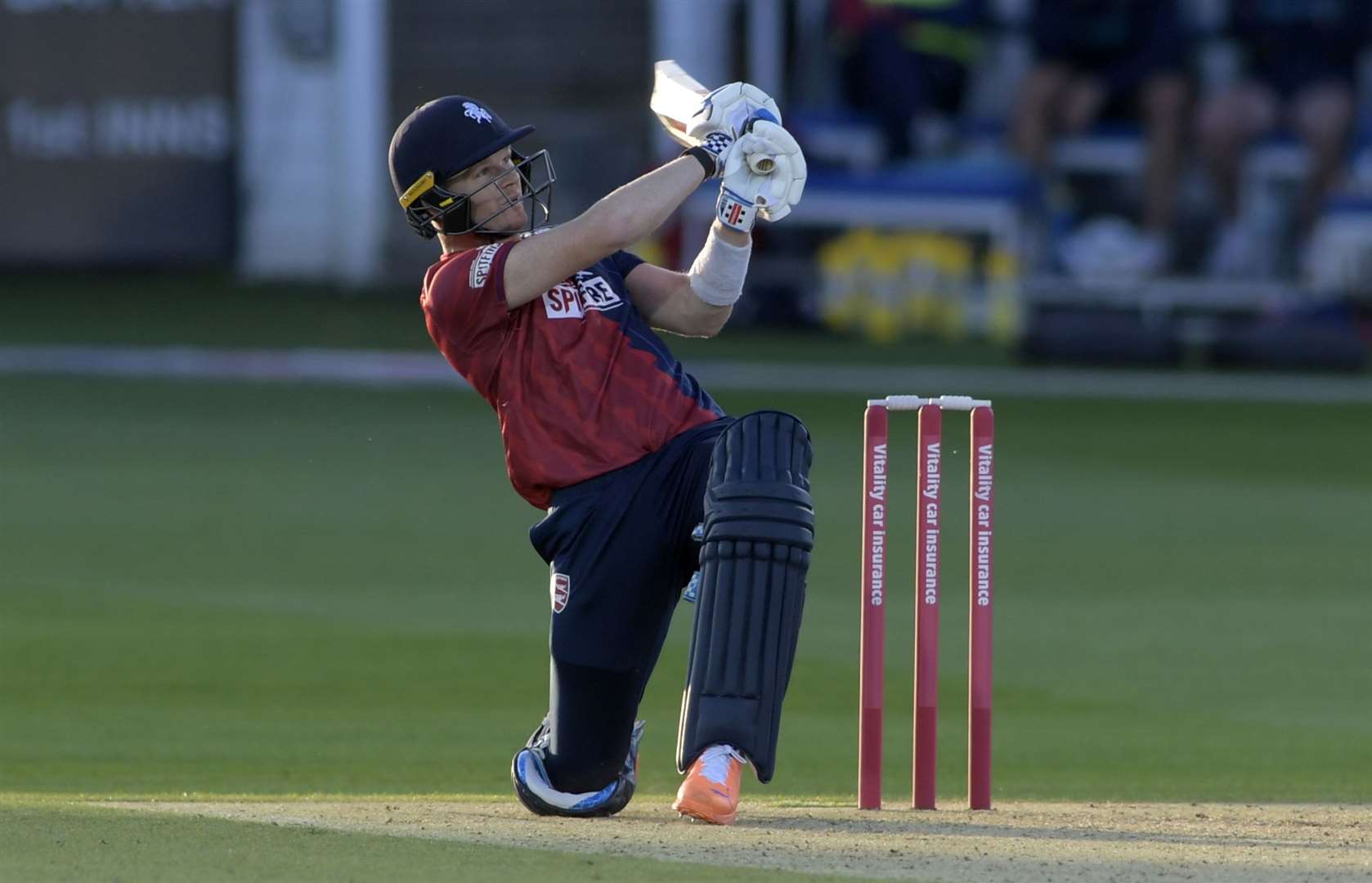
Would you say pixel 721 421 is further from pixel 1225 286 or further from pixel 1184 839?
pixel 1225 286

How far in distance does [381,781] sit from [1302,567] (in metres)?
3.89

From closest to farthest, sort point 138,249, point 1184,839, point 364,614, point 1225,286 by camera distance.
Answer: point 1184,839
point 364,614
point 1225,286
point 138,249

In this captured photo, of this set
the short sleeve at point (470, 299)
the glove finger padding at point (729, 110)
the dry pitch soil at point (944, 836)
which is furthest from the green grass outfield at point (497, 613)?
the glove finger padding at point (729, 110)

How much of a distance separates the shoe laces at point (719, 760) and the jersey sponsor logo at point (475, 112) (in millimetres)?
1269

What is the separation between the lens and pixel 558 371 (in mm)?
4207

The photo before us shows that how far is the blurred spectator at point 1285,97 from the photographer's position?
45.7ft

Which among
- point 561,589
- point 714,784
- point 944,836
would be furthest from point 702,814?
point 561,589

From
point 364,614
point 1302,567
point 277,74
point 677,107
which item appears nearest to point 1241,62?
point 277,74

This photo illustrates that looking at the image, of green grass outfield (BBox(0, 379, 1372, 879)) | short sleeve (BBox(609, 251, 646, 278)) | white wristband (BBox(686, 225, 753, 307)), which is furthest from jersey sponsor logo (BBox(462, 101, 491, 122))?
green grass outfield (BBox(0, 379, 1372, 879))

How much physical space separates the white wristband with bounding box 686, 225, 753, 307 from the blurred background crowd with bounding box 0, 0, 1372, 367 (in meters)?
8.81

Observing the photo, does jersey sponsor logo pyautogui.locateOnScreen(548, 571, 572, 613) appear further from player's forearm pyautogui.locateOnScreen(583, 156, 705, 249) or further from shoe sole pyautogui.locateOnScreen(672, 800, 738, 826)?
player's forearm pyautogui.locateOnScreen(583, 156, 705, 249)

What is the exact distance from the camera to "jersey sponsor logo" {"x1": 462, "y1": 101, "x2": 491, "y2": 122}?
435cm

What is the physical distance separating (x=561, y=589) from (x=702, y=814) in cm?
51

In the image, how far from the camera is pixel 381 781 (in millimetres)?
4957
